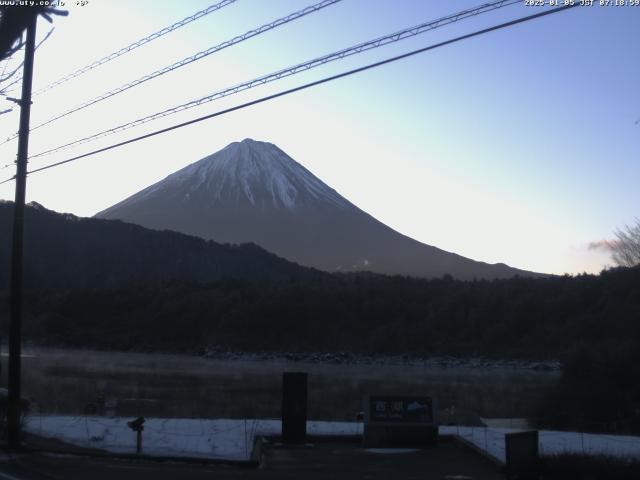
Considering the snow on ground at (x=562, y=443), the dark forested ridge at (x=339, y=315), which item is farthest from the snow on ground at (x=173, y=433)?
the dark forested ridge at (x=339, y=315)

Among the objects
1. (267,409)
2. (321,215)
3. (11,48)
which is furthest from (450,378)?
(321,215)

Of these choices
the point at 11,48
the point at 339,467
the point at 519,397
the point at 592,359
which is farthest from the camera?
the point at 519,397

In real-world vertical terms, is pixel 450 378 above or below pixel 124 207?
below

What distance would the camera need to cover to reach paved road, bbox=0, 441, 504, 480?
1517cm

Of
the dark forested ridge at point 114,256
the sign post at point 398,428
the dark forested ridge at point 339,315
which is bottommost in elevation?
the sign post at point 398,428

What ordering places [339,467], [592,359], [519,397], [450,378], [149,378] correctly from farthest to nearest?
[450,378], [149,378], [519,397], [592,359], [339,467]

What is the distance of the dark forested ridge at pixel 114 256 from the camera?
99000 mm

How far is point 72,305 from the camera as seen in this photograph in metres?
82.4

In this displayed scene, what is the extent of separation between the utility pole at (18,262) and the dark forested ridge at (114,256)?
74753mm

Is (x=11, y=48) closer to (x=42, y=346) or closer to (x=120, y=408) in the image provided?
(x=120, y=408)

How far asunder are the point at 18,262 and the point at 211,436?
5.48 m

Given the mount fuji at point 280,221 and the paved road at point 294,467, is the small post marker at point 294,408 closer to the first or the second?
the paved road at point 294,467

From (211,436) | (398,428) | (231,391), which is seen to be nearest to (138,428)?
(211,436)

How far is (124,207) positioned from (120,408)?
122 m
